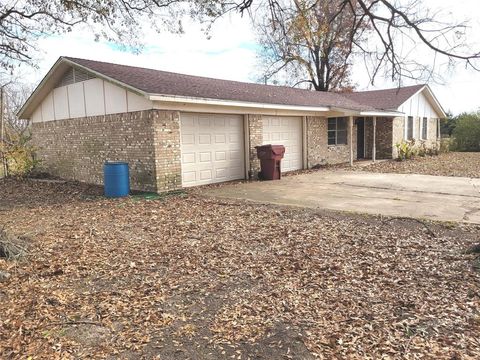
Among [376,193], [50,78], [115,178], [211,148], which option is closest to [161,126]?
[115,178]

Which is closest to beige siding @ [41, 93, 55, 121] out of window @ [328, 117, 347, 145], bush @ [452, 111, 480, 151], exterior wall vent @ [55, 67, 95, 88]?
exterior wall vent @ [55, 67, 95, 88]

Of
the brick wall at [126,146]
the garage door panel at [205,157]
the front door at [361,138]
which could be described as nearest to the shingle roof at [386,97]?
the front door at [361,138]

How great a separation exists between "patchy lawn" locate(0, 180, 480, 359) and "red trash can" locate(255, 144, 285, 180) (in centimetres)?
576

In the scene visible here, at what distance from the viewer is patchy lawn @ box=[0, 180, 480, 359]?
2928mm

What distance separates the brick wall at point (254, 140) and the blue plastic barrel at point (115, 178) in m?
4.58

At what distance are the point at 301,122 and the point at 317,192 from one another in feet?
20.9

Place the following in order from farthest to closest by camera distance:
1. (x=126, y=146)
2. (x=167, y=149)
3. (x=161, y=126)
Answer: (x=126, y=146)
(x=167, y=149)
(x=161, y=126)

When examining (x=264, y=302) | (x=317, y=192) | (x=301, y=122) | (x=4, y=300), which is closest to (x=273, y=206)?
(x=317, y=192)

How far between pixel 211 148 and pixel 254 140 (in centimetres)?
194

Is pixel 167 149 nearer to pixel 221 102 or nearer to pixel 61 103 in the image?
pixel 221 102

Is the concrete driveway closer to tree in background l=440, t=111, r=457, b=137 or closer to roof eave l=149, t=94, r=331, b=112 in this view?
roof eave l=149, t=94, r=331, b=112

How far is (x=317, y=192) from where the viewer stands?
10.1 meters

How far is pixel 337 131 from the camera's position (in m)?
17.9

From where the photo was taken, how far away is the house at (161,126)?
1028 cm
